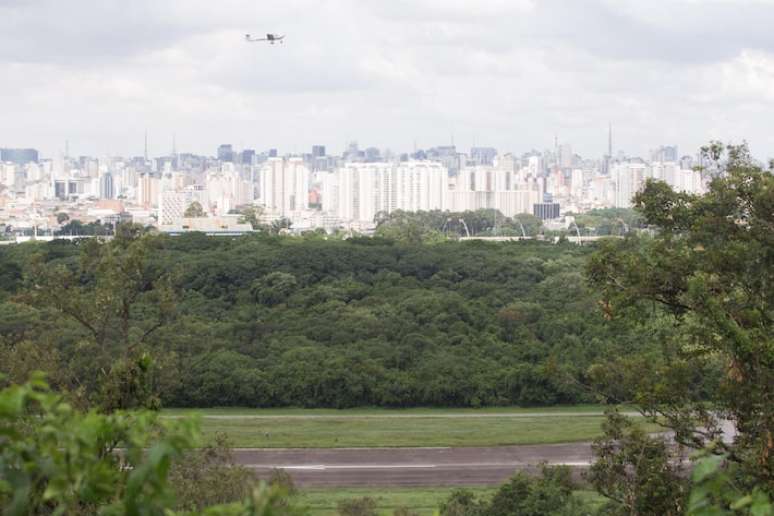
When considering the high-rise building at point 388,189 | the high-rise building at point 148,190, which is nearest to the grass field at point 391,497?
the high-rise building at point 388,189

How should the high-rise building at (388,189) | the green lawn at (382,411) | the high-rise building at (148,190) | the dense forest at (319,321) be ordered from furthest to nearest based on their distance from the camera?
the high-rise building at (148,190) < the high-rise building at (388,189) < the green lawn at (382,411) < the dense forest at (319,321)

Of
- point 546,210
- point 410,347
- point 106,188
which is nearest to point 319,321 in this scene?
point 410,347

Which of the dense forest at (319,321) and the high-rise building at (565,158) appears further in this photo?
the high-rise building at (565,158)

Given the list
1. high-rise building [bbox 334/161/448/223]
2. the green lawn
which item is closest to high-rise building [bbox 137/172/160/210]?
high-rise building [bbox 334/161/448/223]

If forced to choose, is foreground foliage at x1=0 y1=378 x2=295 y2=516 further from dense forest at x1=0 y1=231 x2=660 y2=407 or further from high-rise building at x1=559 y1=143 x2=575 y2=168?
high-rise building at x1=559 y1=143 x2=575 y2=168

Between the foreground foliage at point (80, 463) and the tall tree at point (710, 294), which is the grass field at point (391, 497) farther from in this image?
the foreground foliage at point (80, 463)

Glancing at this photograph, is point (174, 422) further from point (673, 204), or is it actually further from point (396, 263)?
point (396, 263)

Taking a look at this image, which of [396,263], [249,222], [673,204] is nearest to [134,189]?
[249,222]
